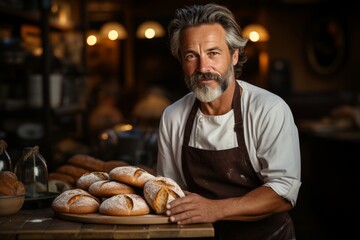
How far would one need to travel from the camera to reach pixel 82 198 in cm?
249

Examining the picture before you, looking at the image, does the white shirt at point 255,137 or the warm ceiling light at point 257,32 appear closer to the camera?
the white shirt at point 255,137

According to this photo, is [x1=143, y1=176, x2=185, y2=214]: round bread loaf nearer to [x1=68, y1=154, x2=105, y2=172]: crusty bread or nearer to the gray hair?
the gray hair

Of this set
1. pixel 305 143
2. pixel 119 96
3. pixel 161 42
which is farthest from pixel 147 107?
pixel 161 42

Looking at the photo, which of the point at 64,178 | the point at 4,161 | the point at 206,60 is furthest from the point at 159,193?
the point at 64,178

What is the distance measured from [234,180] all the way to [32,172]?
3.07 ft

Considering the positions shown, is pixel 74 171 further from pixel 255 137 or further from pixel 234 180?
pixel 255 137

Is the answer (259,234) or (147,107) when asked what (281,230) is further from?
(147,107)

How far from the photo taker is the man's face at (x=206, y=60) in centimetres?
285

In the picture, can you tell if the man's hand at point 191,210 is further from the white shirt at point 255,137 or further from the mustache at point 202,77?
the mustache at point 202,77

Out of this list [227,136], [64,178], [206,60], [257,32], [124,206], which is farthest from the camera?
[257,32]

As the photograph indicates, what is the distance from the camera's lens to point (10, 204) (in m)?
2.54

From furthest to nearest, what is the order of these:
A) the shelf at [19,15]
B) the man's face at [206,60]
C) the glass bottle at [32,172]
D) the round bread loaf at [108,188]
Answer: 1. the shelf at [19,15]
2. the glass bottle at [32,172]
3. the man's face at [206,60]
4. the round bread loaf at [108,188]

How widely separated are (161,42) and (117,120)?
28.7ft

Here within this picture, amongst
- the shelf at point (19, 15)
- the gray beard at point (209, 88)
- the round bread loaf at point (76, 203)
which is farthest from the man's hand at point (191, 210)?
the shelf at point (19, 15)
